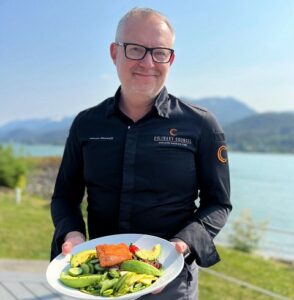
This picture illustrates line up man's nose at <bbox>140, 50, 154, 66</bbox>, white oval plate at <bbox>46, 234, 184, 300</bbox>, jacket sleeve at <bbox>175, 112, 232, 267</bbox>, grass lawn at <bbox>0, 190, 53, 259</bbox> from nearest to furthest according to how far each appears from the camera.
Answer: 1. white oval plate at <bbox>46, 234, 184, 300</bbox>
2. man's nose at <bbox>140, 50, 154, 66</bbox>
3. jacket sleeve at <bbox>175, 112, 232, 267</bbox>
4. grass lawn at <bbox>0, 190, 53, 259</bbox>

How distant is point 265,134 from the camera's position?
135125 millimetres

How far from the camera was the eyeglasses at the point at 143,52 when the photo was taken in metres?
1.96

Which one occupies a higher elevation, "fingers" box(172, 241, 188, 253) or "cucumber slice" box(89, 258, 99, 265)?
"fingers" box(172, 241, 188, 253)

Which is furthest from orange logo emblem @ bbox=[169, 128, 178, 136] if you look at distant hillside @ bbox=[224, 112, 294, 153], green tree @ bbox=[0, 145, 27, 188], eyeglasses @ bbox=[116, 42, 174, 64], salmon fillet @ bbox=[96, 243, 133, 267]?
distant hillside @ bbox=[224, 112, 294, 153]

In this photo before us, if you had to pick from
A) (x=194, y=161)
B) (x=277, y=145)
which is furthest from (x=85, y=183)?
(x=277, y=145)

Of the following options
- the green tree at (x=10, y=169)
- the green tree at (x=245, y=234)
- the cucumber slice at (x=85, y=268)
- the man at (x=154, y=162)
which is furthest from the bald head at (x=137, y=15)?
the green tree at (x=10, y=169)

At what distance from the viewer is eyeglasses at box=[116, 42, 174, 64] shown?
1.96 metres

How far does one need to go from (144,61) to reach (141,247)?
81 cm

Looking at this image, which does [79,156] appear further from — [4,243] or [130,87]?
[4,243]

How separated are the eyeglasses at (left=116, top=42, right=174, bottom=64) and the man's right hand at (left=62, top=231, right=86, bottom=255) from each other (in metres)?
0.86

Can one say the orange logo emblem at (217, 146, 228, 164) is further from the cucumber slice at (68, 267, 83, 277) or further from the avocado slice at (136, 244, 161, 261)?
the cucumber slice at (68, 267, 83, 277)

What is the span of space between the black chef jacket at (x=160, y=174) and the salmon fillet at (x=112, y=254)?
23 centimetres

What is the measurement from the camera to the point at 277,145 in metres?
116

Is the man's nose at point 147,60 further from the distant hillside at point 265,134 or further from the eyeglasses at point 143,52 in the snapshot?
the distant hillside at point 265,134
